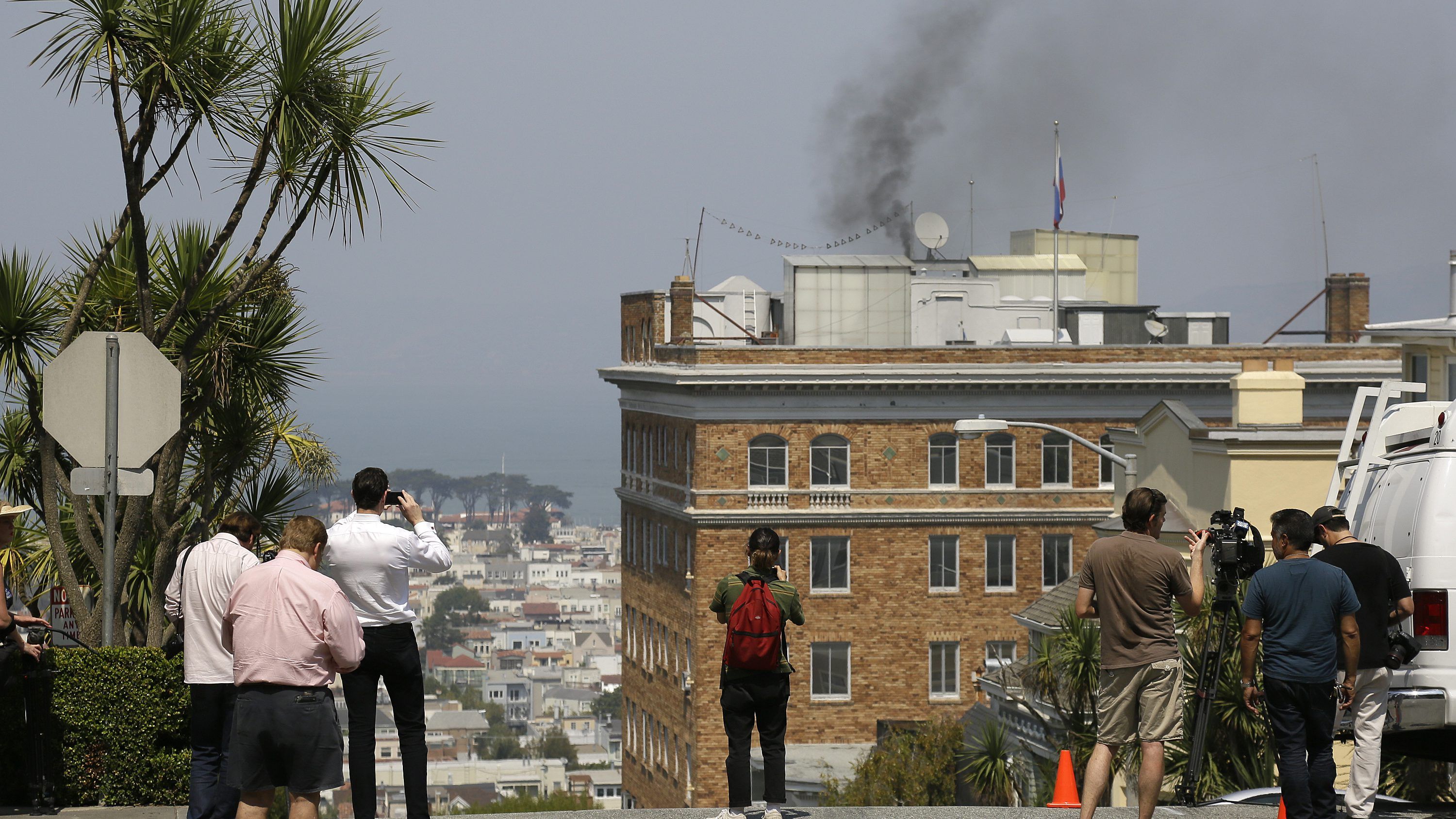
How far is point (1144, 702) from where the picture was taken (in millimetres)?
10508

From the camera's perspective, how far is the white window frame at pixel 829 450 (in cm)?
5834

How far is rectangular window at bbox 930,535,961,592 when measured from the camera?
5909 cm

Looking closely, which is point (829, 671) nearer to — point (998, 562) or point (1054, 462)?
point (998, 562)

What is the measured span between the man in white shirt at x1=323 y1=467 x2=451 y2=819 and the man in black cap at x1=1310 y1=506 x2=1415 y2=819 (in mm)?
5404

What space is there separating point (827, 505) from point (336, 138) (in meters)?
44.2

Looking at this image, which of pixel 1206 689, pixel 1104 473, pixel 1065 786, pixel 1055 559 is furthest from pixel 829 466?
pixel 1206 689

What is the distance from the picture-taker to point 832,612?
58500 mm

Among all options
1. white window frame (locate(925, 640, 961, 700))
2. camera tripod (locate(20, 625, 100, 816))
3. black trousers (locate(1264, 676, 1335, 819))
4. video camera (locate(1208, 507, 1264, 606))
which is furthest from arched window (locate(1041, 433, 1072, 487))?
camera tripod (locate(20, 625, 100, 816))

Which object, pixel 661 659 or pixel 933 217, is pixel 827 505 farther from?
pixel 933 217

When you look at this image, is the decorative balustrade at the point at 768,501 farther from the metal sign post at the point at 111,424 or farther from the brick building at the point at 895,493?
the metal sign post at the point at 111,424

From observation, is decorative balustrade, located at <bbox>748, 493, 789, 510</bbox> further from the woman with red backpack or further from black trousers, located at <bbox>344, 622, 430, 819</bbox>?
black trousers, located at <bbox>344, 622, 430, 819</bbox>

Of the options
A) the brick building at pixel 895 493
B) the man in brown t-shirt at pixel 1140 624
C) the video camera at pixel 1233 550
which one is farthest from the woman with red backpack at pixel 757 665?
the brick building at pixel 895 493

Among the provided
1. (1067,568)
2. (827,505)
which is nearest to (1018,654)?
(1067,568)

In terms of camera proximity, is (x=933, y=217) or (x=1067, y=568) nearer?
(x=1067, y=568)
